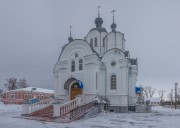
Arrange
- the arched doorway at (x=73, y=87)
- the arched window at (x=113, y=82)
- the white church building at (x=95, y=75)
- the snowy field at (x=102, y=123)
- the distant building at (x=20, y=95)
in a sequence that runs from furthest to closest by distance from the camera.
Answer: the distant building at (x=20, y=95) < the arched window at (x=113, y=82) < the arched doorway at (x=73, y=87) < the white church building at (x=95, y=75) < the snowy field at (x=102, y=123)

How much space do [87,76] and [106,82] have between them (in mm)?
2714

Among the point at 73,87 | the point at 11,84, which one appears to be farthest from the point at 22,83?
the point at 73,87

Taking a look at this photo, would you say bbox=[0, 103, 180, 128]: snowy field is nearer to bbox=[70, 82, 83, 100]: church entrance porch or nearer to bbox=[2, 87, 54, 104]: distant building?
bbox=[70, 82, 83, 100]: church entrance porch

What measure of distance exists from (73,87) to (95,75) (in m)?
3.12

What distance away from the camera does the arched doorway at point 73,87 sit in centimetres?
2312

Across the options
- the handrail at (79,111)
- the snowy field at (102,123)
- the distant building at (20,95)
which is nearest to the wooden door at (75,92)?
the handrail at (79,111)

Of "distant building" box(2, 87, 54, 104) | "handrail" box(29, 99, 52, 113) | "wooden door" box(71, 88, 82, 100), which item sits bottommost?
"distant building" box(2, 87, 54, 104)

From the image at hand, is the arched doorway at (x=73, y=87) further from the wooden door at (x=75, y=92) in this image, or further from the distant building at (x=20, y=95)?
the distant building at (x=20, y=95)

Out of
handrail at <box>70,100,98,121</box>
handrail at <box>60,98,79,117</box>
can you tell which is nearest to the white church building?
handrail at <box>70,100,98,121</box>

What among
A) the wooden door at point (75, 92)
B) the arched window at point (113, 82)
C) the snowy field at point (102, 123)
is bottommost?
the snowy field at point (102, 123)

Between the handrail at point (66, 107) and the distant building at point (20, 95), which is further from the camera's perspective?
the distant building at point (20, 95)

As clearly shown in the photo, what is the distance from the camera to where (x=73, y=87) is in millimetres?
23812

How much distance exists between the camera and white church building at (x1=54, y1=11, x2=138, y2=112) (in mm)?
22469

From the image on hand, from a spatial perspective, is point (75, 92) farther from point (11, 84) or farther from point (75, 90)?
point (11, 84)
